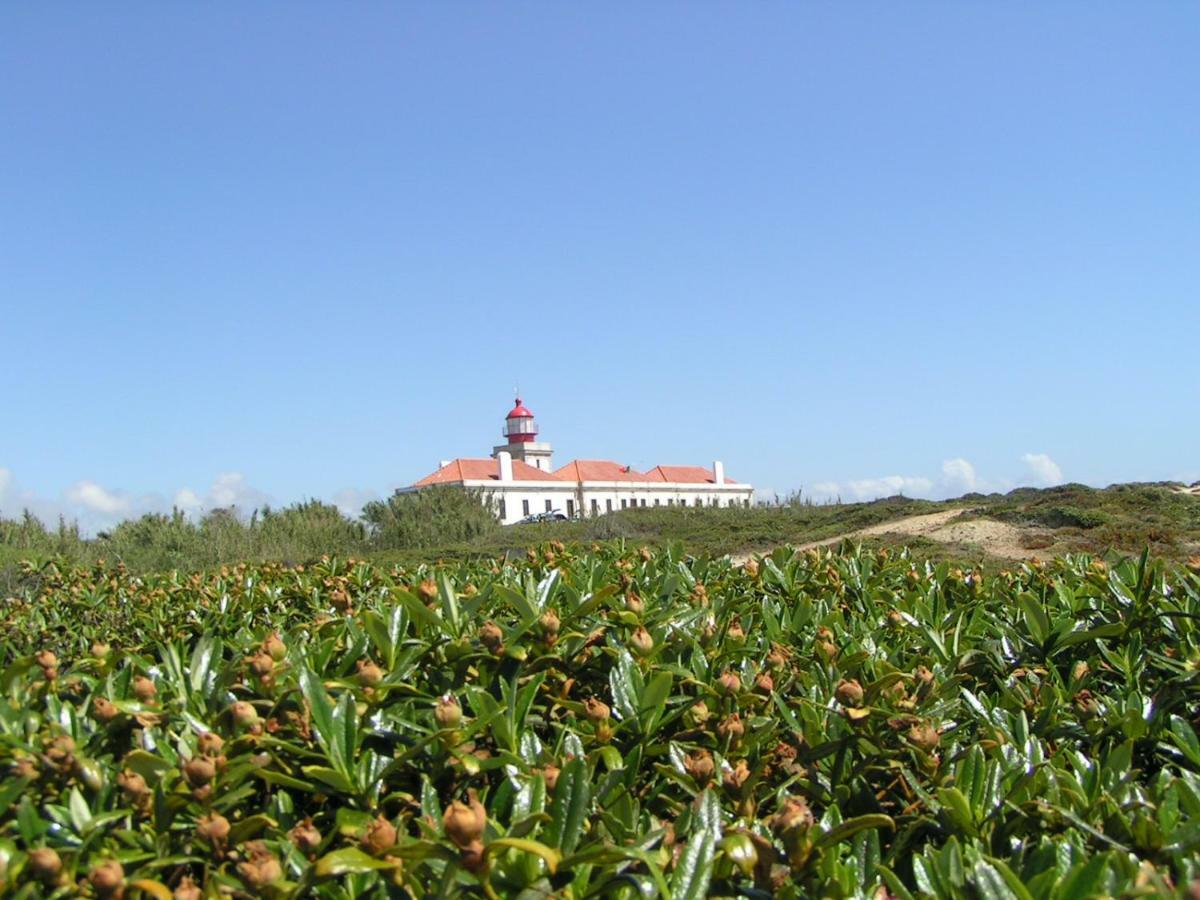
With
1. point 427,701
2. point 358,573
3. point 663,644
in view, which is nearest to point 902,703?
point 663,644

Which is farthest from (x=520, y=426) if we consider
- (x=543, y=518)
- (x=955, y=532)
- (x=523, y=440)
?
(x=955, y=532)

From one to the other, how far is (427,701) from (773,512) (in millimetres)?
23197

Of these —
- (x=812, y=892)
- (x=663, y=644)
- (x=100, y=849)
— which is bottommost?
(x=812, y=892)

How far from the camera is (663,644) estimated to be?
7.79 feet

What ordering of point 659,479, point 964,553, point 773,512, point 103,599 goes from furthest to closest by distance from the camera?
point 659,479 → point 773,512 → point 964,553 → point 103,599

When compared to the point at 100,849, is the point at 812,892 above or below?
below

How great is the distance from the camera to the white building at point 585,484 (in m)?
55.8

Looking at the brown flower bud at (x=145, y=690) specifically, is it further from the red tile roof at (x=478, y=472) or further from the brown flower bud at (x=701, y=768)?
the red tile roof at (x=478, y=472)

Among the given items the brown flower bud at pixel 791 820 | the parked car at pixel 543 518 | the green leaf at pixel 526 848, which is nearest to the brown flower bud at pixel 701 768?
the brown flower bud at pixel 791 820

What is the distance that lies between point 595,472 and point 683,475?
5.64m

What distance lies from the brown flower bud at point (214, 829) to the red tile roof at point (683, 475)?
196ft

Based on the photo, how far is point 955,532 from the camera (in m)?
15.3

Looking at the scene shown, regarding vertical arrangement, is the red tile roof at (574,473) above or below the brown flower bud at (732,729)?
above

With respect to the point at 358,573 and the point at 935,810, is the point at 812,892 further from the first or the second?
the point at 358,573
